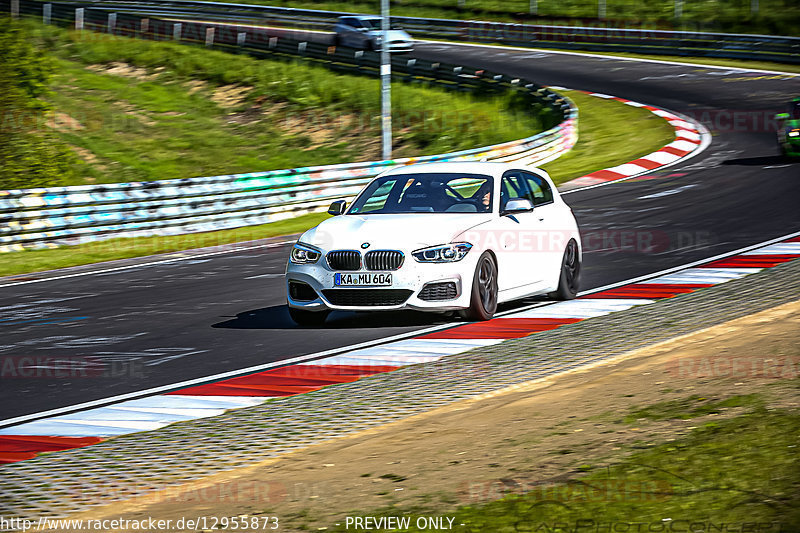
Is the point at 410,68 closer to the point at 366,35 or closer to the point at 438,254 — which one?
the point at 366,35

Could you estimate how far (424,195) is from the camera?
37.1ft

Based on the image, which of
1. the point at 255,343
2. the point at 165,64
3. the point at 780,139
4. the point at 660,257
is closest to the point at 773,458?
the point at 255,343

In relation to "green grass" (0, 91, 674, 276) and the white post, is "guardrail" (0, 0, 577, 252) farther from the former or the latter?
the white post

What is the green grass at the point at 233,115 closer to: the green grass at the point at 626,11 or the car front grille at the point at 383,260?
the green grass at the point at 626,11

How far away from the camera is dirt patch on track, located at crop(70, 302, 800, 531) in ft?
17.7

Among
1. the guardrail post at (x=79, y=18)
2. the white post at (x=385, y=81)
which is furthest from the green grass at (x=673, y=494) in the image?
the guardrail post at (x=79, y=18)

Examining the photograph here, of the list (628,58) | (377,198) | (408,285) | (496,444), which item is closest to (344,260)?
(408,285)

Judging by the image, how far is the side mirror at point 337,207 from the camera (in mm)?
11391

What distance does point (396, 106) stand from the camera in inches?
1442

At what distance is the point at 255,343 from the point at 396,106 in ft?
88.9

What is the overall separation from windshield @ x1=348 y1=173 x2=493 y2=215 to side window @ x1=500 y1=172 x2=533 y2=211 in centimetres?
18

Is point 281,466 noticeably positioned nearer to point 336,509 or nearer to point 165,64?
→ point 336,509

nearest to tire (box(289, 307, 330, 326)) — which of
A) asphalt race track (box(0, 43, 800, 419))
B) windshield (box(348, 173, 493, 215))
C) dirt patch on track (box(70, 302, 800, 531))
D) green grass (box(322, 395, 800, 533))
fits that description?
asphalt race track (box(0, 43, 800, 419))

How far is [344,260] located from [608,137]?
20.0 metres
